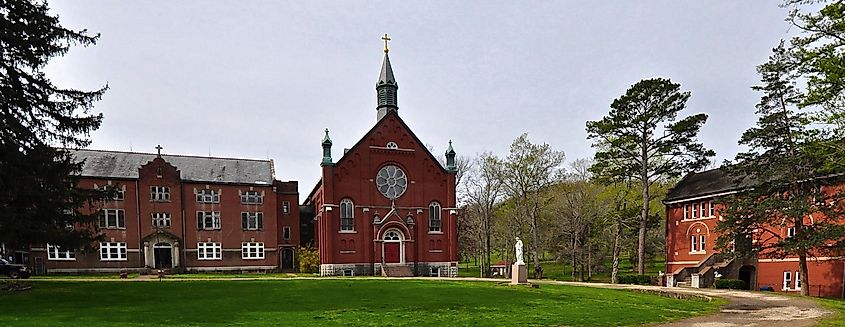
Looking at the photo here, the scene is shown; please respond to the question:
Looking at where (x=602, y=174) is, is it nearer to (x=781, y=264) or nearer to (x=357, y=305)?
(x=781, y=264)

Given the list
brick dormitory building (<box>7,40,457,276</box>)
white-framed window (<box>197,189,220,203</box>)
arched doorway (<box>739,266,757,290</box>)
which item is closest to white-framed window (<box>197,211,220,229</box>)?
brick dormitory building (<box>7,40,457,276</box>)

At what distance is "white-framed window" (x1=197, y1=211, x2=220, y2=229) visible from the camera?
49.6m

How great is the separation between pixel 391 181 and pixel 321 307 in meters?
32.0

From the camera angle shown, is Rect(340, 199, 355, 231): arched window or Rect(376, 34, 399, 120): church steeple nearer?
Rect(340, 199, 355, 231): arched window

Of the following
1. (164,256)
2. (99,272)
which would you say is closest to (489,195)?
(164,256)

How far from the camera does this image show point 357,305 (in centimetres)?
1861

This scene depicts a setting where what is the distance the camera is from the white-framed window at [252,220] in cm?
5084

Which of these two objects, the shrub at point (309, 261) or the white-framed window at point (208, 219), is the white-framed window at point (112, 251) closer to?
the white-framed window at point (208, 219)

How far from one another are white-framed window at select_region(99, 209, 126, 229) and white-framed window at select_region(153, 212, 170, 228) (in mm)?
2272

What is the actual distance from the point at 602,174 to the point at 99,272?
3843cm

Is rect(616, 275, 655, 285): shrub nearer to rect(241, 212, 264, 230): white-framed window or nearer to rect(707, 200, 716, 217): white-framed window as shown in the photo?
rect(707, 200, 716, 217): white-framed window

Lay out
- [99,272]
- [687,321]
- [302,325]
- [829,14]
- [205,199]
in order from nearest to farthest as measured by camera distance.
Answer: [302,325] < [687,321] < [829,14] < [99,272] < [205,199]

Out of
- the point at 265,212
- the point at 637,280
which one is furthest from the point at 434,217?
the point at 637,280

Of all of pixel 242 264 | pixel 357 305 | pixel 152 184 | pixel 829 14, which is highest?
pixel 829 14
